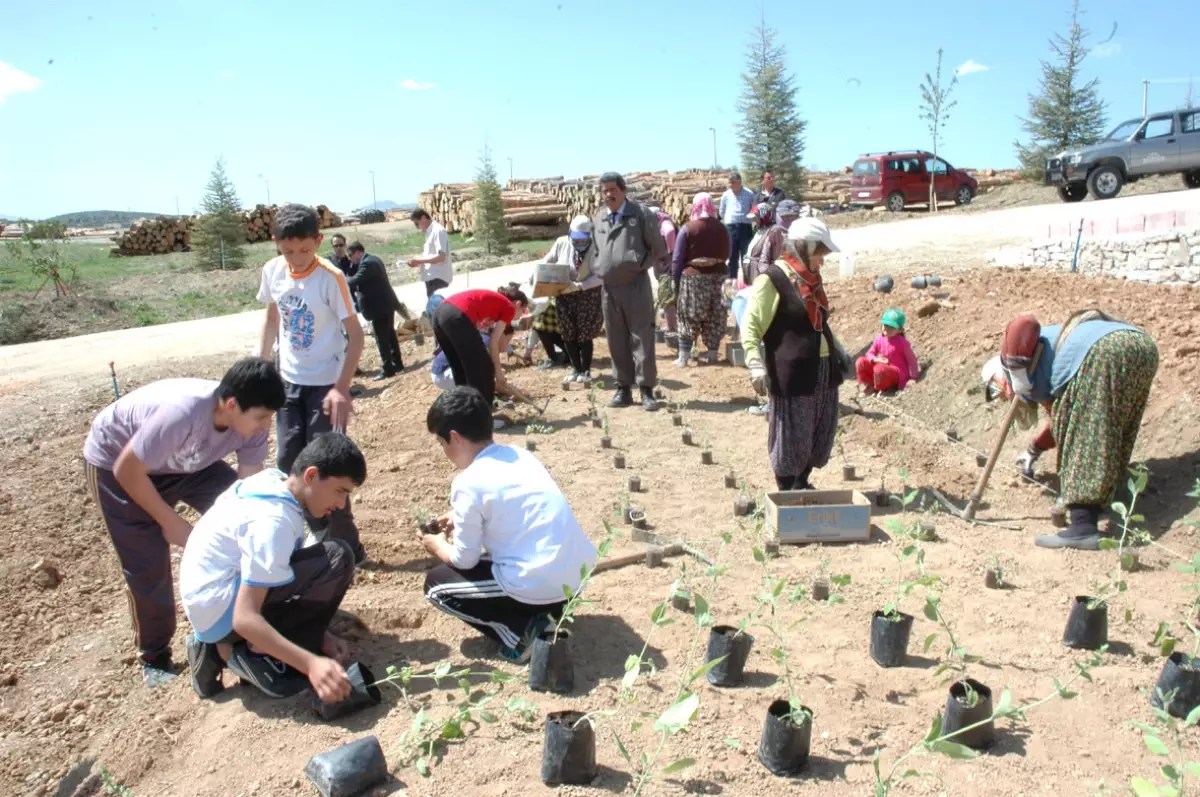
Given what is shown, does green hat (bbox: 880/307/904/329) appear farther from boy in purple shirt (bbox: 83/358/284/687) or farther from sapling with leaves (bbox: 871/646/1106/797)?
boy in purple shirt (bbox: 83/358/284/687)

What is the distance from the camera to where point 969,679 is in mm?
3070

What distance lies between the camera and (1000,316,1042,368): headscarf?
454cm

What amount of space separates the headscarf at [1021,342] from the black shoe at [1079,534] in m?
0.77

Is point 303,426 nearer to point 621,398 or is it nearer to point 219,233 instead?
point 621,398

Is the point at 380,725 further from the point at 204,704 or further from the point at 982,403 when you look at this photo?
the point at 982,403

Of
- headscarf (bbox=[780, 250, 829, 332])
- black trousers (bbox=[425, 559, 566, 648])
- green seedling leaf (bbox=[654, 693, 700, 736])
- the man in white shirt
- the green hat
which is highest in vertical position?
the man in white shirt

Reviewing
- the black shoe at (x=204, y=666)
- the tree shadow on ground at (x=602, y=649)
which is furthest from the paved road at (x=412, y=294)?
the tree shadow on ground at (x=602, y=649)

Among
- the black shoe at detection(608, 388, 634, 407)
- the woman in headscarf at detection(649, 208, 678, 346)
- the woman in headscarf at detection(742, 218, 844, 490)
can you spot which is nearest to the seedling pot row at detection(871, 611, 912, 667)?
the woman in headscarf at detection(742, 218, 844, 490)

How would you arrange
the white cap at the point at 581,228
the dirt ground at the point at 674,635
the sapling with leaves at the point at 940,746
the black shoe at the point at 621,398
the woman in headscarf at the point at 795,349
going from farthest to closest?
the white cap at the point at 581,228, the black shoe at the point at 621,398, the woman in headscarf at the point at 795,349, the dirt ground at the point at 674,635, the sapling with leaves at the point at 940,746

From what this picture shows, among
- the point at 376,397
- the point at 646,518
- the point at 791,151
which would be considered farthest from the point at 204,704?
the point at 791,151

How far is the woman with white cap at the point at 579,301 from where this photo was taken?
7480 mm

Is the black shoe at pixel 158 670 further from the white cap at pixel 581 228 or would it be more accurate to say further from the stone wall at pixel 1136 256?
the stone wall at pixel 1136 256

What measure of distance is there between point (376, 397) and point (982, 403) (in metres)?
Answer: 5.39

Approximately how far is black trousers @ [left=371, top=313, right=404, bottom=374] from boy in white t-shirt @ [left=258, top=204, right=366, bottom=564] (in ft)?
16.7
